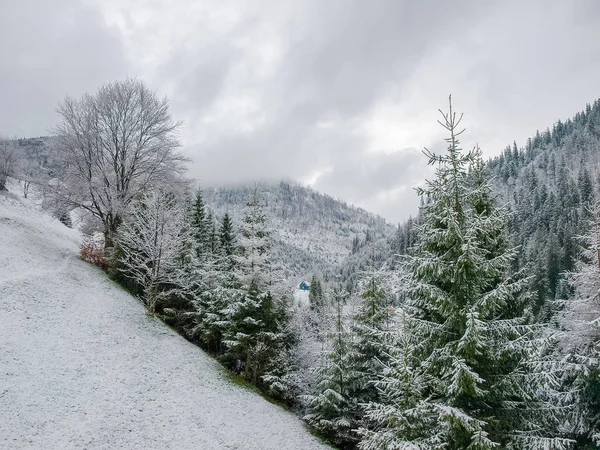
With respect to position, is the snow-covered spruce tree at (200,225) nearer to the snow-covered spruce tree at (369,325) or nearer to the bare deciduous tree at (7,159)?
the snow-covered spruce tree at (369,325)

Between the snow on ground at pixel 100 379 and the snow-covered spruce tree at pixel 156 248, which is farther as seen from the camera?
the snow-covered spruce tree at pixel 156 248

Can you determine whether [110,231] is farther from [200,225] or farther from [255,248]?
[255,248]

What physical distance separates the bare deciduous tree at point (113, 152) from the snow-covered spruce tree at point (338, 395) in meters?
20.4

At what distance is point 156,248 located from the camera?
2555 centimetres

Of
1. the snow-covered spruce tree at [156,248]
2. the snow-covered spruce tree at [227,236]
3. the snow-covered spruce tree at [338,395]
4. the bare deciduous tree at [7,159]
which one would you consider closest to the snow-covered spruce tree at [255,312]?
the snow-covered spruce tree at [338,395]

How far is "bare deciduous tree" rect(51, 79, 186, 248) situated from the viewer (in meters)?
30.1

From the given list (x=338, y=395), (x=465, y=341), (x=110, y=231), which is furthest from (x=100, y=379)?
(x=110, y=231)

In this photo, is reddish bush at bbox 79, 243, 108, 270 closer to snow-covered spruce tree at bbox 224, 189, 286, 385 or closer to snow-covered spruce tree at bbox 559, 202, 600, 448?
snow-covered spruce tree at bbox 224, 189, 286, 385

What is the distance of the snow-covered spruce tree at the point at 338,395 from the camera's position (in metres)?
19.4


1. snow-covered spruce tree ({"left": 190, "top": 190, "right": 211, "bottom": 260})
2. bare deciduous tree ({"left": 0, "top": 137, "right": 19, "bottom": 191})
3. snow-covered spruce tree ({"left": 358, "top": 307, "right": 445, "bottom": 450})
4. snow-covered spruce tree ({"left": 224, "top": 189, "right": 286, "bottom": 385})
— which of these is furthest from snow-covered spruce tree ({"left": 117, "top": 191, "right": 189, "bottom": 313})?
bare deciduous tree ({"left": 0, "top": 137, "right": 19, "bottom": 191})

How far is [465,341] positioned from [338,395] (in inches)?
491

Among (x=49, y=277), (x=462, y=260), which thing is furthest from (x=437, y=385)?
(x=49, y=277)

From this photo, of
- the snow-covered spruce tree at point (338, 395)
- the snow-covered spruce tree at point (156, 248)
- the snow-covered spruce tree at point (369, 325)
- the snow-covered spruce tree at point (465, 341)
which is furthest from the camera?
the snow-covered spruce tree at point (156, 248)

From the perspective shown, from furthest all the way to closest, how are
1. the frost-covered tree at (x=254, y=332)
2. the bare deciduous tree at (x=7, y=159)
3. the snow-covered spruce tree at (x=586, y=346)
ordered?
the bare deciduous tree at (x=7, y=159), the frost-covered tree at (x=254, y=332), the snow-covered spruce tree at (x=586, y=346)
